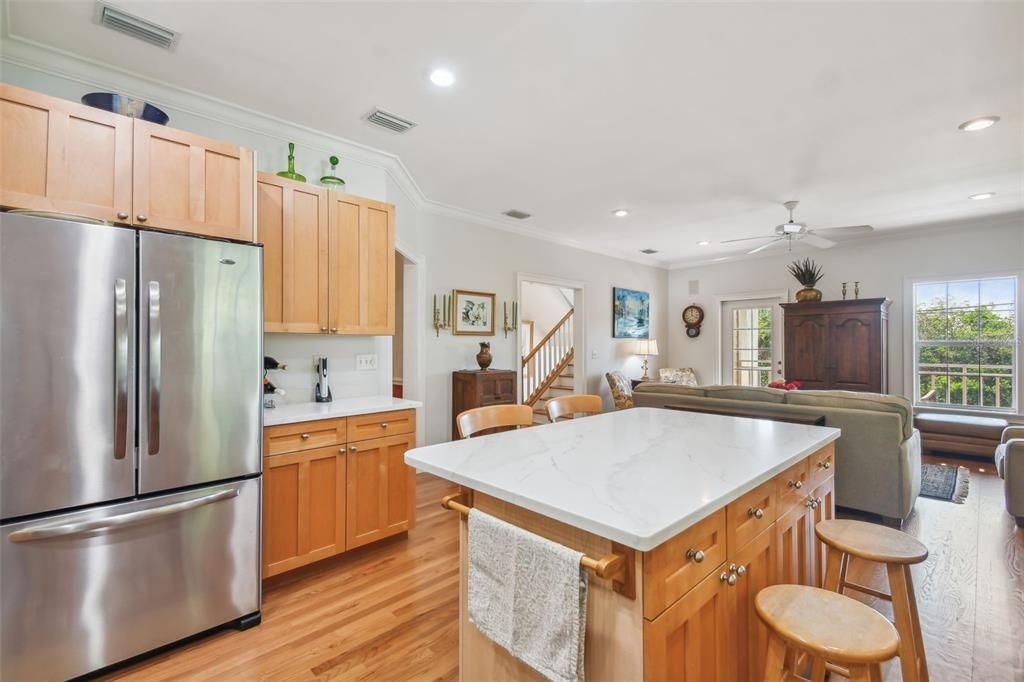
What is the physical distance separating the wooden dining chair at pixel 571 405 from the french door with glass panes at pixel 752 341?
5131 millimetres

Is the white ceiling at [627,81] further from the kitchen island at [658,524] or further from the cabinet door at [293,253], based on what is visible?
the kitchen island at [658,524]

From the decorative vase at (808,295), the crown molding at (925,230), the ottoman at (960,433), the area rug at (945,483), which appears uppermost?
the crown molding at (925,230)

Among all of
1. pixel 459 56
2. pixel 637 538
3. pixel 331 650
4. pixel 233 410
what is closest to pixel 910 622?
pixel 637 538

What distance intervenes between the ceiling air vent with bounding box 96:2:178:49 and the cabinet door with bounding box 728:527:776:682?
3.15 meters

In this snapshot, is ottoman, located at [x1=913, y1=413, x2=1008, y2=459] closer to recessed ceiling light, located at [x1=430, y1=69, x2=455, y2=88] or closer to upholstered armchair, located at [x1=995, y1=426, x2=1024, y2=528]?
upholstered armchair, located at [x1=995, y1=426, x2=1024, y2=528]

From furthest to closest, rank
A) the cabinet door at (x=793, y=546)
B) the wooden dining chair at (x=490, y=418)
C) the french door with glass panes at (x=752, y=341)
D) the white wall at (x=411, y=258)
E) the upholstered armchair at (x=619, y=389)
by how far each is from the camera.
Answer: the french door with glass panes at (x=752, y=341), the upholstered armchair at (x=619, y=389), the white wall at (x=411, y=258), the wooden dining chair at (x=490, y=418), the cabinet door at (x=793, y=546)

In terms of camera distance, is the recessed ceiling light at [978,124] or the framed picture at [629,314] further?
the framed picture at [629,314]

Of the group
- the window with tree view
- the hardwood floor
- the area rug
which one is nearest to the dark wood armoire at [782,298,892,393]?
the window with tree view

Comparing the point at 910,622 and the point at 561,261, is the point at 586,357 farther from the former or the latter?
the point at 910,622

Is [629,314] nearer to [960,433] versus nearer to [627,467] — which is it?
[960,433]

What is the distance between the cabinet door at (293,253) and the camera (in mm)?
2553

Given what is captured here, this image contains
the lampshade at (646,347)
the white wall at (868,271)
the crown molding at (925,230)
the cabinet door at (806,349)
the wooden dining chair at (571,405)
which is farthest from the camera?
the lampshade at (646,347)

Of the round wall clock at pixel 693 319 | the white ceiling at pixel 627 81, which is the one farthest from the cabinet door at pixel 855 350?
the round wall clock at pixel 693 319

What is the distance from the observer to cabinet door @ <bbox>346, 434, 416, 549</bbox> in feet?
8.42
